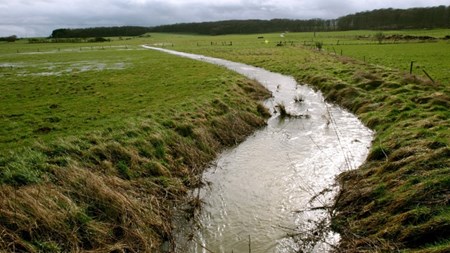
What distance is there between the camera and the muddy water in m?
9.50

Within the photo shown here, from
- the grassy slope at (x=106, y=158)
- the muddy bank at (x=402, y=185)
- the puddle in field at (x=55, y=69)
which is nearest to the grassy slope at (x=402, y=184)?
the muddy bank at (x=402, y=185)

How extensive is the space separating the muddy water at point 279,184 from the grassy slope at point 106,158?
4.01 feet

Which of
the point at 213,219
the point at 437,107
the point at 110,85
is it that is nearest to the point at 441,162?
the point at 213,219

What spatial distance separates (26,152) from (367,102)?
66.9 feet

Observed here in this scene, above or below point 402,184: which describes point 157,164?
below

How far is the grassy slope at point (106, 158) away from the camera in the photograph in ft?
28.2

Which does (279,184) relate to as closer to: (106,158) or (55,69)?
(106,158)

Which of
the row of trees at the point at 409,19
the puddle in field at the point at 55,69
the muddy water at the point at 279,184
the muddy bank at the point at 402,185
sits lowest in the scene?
the muddy water at the point at 279,184

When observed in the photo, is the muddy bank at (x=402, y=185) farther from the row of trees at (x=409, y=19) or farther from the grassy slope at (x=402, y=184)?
the row of trees at (x=409, y=19)

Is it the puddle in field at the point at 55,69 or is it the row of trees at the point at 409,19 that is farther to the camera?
the row of trees at the point at 409,19

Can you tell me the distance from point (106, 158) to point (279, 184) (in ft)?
22.7

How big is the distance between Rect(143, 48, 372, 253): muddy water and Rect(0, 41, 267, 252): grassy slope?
1223 mm

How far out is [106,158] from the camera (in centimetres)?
1259

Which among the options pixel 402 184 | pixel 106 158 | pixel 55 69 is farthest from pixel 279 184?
pixel 55 69
